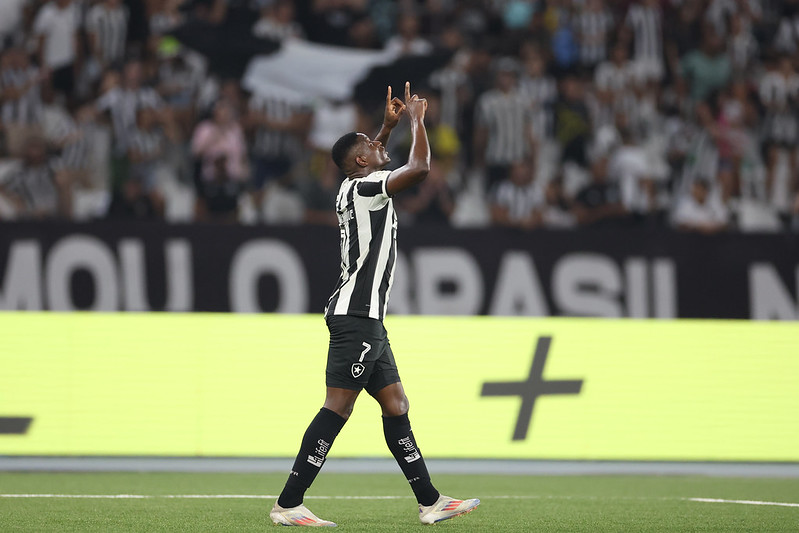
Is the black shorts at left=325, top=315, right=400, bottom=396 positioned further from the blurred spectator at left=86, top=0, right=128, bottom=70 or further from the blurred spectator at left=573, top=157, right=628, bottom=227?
the blurred spectator at left=86, top=0, right=128, bottom=70

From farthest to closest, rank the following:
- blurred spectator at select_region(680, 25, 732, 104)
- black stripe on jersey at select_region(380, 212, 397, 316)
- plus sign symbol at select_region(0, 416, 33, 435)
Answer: blurred spectator at select_region(680, 25, 732, 104) < plus sign symbol at select_region(0, 416, 33, 435) < black stripe on jersey at select_region(380, 212, 397, 316)

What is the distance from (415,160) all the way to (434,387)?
16.0 ft

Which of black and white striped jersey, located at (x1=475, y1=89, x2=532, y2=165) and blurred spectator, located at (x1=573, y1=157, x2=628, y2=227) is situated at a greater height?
black and white striped jersey, located at (x1=475, y1=89, x2=532, y2=165)

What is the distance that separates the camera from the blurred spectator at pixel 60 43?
50.7ft

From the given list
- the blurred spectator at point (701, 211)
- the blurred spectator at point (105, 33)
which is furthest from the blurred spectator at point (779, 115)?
the blurred spectator at point (105, 33)

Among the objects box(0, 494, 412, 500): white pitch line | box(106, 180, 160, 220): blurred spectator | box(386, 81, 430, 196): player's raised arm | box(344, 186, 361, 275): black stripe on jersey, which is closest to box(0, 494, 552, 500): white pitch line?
box(0, 494, 412, 500): white pitch line

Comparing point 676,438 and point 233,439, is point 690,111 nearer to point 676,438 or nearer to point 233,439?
point 676,438

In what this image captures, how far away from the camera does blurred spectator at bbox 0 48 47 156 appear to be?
48.2 ft

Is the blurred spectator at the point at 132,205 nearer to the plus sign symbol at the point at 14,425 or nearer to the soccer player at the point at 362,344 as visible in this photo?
the plus sign symbol at the point at 14,425

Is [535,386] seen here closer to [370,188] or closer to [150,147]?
[370,188]

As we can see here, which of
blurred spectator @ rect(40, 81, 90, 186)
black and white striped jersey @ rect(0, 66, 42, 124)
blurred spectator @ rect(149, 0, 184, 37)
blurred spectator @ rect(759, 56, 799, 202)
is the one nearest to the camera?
blurred spectator @ rect(40, 81, 90, 186)

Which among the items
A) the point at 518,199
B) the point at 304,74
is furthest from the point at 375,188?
the point at 304,74

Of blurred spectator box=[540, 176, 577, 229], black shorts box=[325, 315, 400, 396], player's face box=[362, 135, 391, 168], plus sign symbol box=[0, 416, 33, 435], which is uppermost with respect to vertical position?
player's face box=[362, 135, 391, 168]

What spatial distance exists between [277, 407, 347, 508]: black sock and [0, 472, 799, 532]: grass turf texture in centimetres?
22
